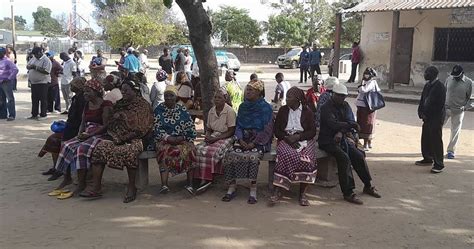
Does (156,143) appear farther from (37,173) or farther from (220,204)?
(37,173)

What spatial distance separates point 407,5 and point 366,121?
9.36 metres

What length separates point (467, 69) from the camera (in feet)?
50.7

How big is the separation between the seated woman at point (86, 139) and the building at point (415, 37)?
39.7 ft

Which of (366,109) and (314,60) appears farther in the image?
(314,60)

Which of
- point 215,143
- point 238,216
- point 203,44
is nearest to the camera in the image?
point 238,216

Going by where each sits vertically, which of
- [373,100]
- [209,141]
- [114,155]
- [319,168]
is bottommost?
[319,168]

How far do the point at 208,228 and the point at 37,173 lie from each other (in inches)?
125

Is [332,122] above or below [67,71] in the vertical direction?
below

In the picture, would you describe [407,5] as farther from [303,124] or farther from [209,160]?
[209,160]

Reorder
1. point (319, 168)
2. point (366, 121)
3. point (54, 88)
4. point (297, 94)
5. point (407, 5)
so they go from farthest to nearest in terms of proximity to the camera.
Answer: point (407, 5), point (54, 88), point (366, 121), point (319, 168), point (297, 94)

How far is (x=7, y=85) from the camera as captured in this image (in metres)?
10.2

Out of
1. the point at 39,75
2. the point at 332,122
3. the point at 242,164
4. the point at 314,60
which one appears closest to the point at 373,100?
the point at 332,122

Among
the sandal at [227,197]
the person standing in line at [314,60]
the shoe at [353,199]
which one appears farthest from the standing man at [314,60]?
the sandal at [227,197]

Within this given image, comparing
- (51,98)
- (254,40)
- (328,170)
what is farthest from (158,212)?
(254,40)
